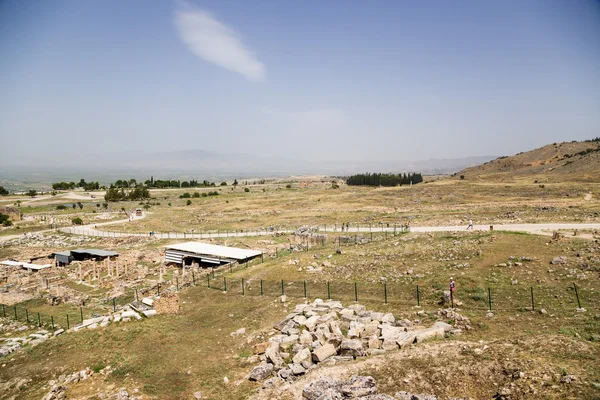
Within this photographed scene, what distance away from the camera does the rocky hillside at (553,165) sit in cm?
10225

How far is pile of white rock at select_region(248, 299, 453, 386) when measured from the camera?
1593cm

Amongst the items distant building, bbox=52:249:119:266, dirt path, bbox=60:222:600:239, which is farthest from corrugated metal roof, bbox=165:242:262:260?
dirt path, bbox=60:222:600:239

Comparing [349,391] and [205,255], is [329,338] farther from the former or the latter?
[205,255]

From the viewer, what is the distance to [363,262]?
32.8 meters

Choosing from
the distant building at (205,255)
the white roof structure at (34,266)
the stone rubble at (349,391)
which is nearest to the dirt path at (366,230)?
the distant building at (205,255)

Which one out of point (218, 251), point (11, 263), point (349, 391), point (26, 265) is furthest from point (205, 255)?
Answer: point (349, 391)

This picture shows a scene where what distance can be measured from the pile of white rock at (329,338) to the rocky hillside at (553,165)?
97753 millimetres

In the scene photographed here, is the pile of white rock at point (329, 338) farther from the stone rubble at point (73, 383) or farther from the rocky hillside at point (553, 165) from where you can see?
the rocky hillside at point (553, 165)

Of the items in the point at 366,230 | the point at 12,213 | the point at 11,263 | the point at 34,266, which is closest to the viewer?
the point at 34,266

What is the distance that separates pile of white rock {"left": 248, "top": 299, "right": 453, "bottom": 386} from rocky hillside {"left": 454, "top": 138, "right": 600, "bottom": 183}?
321 ft

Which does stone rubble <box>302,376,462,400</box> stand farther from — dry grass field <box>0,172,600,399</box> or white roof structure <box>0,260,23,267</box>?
white roof structure <box>0,260,23,267</box>

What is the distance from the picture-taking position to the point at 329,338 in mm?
17484

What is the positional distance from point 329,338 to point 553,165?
483ft

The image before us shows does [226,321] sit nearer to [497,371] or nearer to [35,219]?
[497,371]
